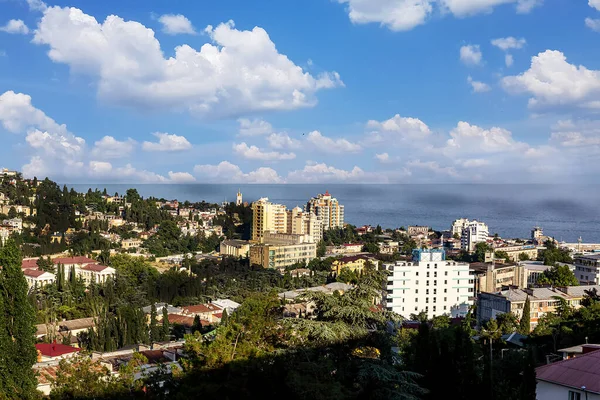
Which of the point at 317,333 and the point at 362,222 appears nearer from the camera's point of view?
the point at 317,333

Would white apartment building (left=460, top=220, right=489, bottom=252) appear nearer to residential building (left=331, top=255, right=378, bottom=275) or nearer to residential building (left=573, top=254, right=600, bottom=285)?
residential building (left=331, top=255, right=378, bottom=275)

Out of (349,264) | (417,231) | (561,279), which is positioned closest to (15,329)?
(561,279)

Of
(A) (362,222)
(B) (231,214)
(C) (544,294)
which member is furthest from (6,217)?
(A) (362,222)

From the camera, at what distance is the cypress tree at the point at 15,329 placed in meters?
10.4

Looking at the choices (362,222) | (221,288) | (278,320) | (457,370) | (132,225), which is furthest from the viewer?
(362,222)

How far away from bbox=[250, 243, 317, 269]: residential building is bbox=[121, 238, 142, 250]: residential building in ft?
45.9

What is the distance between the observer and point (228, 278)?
136 feet

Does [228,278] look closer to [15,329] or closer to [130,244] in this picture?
[130,244]

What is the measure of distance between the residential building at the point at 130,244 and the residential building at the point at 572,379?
50.0 metres

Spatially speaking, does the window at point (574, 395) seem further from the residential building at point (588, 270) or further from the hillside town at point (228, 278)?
the residential building at point (588, 270)

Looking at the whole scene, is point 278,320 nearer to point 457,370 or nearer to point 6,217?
point 457,370

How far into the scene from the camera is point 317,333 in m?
7.85

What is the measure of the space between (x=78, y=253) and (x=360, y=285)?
148 ft

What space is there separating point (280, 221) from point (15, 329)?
55.1 meters
